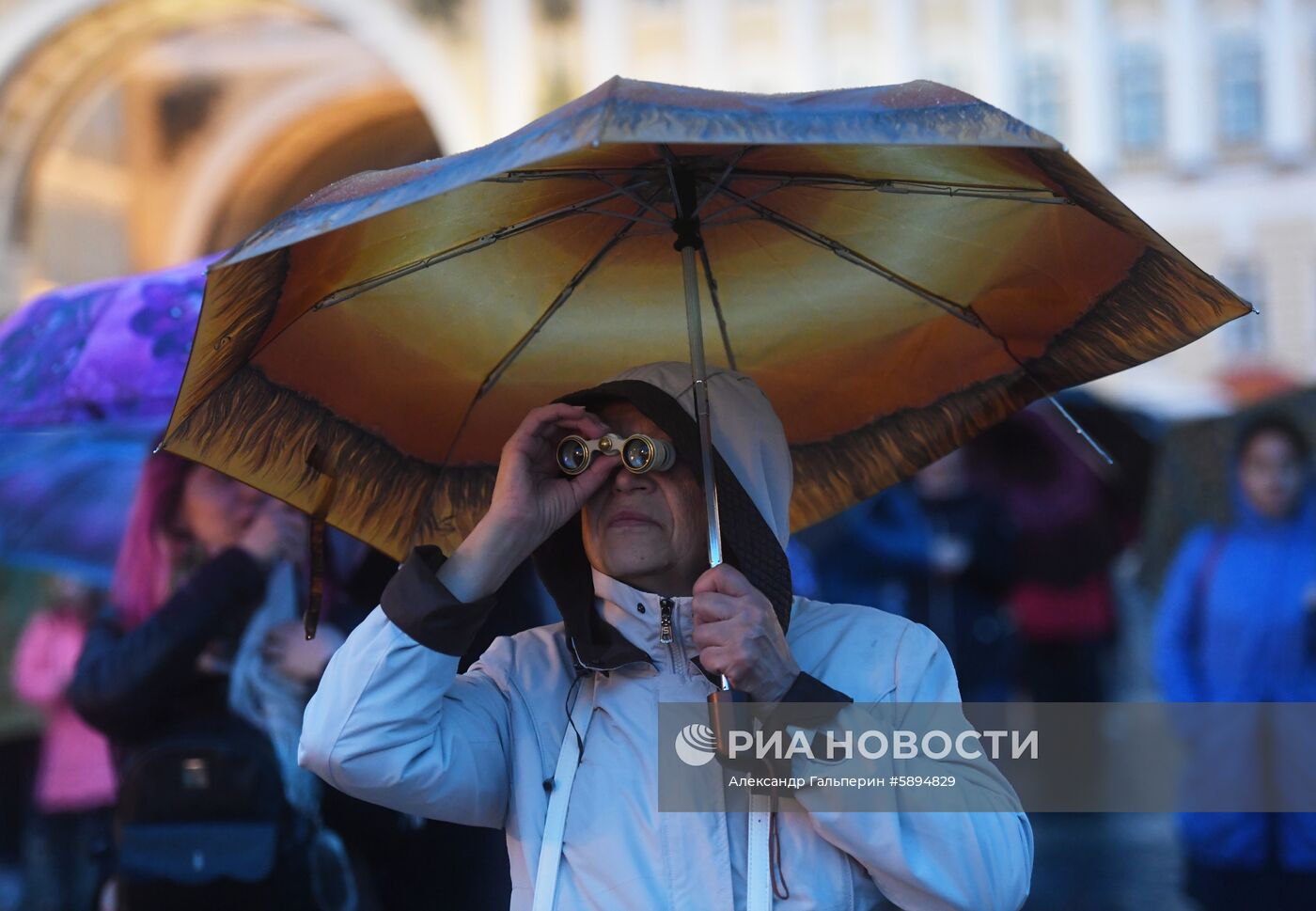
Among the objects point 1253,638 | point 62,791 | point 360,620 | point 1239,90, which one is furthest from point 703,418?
point 1239,90

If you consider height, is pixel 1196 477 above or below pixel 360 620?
above

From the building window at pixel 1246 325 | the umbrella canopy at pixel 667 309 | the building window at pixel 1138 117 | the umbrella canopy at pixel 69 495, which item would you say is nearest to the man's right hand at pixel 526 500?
the umbrella canopy at pixel 667 309

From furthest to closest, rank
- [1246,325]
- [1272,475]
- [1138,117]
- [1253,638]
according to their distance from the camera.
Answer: [1138,117] < [1246,325] < [1272,475] < [1253,638]

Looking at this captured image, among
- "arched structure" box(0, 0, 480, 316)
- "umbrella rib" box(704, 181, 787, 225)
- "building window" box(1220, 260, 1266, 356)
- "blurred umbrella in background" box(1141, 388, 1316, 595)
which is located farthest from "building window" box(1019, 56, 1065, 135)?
"umbrella rib" box(704, 181, 787, 225)

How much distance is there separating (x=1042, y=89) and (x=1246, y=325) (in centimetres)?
499

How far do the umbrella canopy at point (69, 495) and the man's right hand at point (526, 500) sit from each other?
3.81 meters

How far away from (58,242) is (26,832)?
19.8 meters

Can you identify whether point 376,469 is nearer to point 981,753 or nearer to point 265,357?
point 265,357

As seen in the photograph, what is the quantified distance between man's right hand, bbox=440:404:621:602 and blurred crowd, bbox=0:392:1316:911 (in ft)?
3.51

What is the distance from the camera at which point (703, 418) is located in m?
2.78

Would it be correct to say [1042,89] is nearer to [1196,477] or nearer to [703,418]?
[1196,477]

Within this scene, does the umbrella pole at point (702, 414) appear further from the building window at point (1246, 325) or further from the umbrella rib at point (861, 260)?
the building window at point (1246, 325)

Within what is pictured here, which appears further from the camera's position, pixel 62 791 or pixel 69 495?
pixel 62 791

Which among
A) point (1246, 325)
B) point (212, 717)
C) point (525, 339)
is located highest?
point (1246, 325)
